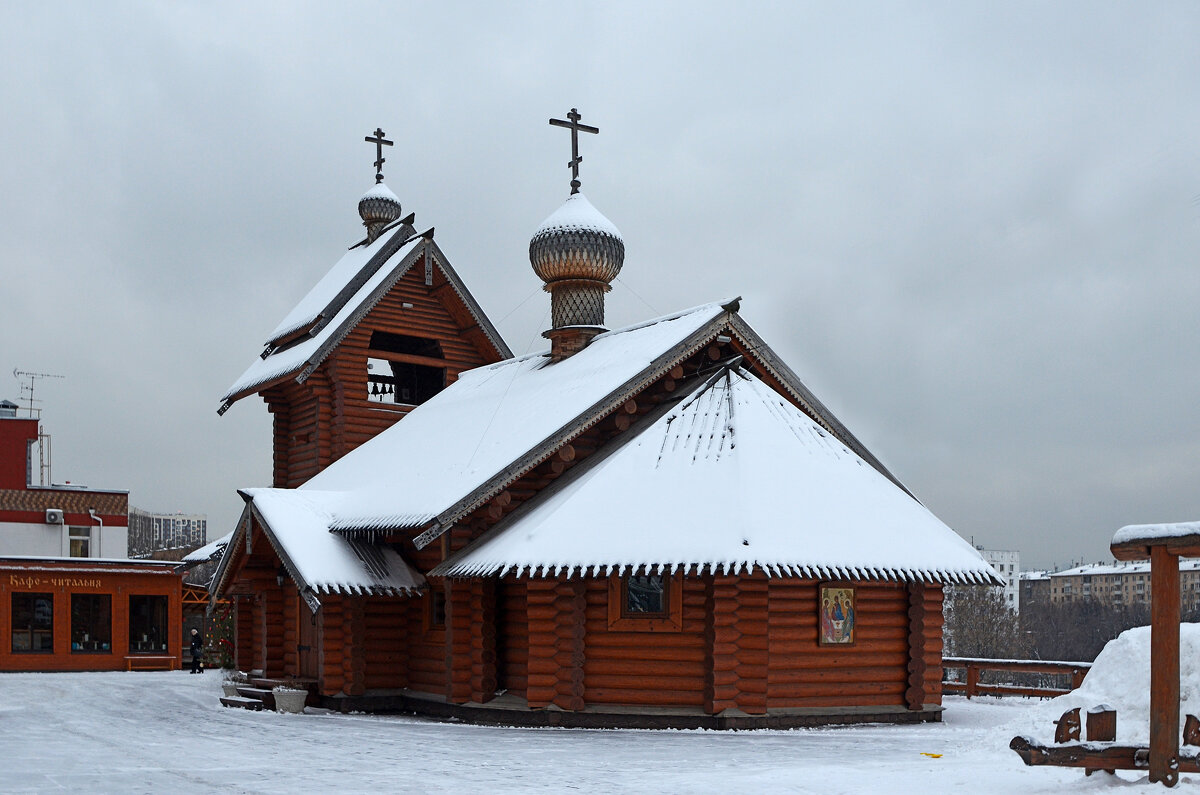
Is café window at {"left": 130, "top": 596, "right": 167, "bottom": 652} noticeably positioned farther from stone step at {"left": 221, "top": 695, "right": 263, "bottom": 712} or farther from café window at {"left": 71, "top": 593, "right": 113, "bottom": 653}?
stone step at {"left": 221, "top": 695, "right": 263, "bottom": 712}

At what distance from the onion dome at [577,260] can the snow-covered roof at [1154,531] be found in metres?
14.9

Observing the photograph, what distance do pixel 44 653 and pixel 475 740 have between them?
22.9 meters

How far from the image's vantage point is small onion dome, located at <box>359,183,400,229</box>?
31.6 meters

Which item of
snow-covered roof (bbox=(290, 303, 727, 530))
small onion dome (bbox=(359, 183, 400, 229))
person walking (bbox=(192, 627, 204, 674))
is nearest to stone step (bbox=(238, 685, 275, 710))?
snow-covered roof (bbox=(290, 303, 727, 530))

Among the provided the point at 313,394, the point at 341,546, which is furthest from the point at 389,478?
the point at 313,394

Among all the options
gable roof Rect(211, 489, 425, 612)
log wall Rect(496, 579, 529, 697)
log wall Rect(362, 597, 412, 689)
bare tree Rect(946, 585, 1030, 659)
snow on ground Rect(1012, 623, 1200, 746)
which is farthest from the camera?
bare tree Rect(946, 585, 1030, 659)

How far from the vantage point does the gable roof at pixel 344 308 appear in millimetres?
26844

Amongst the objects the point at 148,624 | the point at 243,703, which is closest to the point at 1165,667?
the point at 243,703

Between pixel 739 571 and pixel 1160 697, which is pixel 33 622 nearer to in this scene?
pixel 739 571

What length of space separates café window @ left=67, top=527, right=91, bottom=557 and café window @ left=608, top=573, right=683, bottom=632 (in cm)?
3435

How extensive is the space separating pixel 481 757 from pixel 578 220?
40.8ft

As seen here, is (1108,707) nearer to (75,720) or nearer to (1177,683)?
(1177,683)

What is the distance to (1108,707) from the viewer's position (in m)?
10.2

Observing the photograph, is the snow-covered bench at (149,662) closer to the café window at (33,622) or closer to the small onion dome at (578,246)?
the café window at (33,622)
